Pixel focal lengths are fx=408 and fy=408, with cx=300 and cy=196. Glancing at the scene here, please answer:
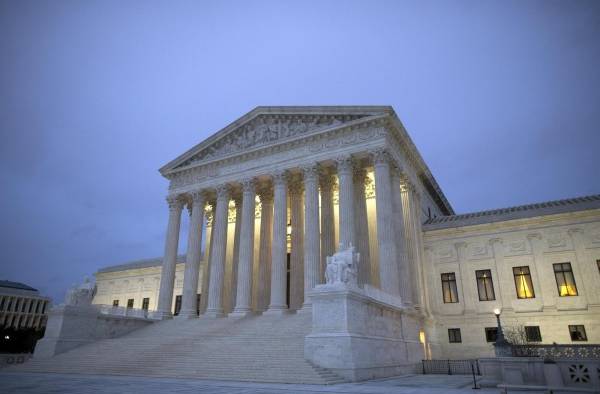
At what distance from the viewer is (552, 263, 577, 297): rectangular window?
98.4ft

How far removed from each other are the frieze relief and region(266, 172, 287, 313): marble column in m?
3.80

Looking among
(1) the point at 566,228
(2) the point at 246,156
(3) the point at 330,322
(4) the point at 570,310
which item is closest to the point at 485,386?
(3) the point at 330,322

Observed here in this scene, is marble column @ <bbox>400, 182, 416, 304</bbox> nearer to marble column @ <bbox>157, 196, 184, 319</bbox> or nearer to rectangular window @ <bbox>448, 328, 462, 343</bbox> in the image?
rectangular window @ <bbox>448, 328, 462, 343</bbox>

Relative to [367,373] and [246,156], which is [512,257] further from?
[246,156]

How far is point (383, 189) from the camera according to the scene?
28.6 meters

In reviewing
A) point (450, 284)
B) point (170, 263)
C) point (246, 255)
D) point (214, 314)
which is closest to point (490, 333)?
point (450, 284)

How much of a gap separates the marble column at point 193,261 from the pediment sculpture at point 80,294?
7.18 m

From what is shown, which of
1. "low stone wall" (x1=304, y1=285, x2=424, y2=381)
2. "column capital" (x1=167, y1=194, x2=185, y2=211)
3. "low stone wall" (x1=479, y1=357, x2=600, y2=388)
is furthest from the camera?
"column capital" (x1=167, y1=194, x2=185, y2=211)

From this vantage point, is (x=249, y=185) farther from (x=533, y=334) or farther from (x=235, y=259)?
(x=533, y=334)

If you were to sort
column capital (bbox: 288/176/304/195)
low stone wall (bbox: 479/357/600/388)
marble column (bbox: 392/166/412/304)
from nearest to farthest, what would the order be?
low stone wall (bbox: 479/357/600/388) < marble column (bbox: 392/166/412/304) < column capital (bbox: 288/176/304/195)

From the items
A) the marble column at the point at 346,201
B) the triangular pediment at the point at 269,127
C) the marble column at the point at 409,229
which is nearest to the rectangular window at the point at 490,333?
the marble column at the point at 409,229

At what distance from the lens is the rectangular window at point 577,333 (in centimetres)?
2862

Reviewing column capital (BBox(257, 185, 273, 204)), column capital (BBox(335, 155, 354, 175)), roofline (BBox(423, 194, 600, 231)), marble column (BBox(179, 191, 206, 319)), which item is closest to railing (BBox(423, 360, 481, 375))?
roofline (BBox(423, 194, 600, 231))

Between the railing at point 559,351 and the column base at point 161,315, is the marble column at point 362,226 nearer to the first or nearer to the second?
the railing at point 559,351
